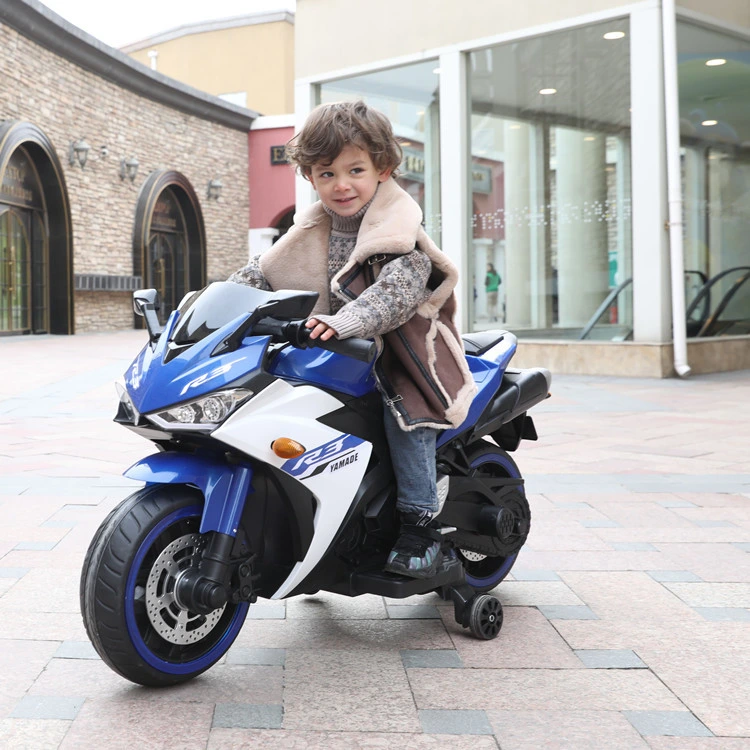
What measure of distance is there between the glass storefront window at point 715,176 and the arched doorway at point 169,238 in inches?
552

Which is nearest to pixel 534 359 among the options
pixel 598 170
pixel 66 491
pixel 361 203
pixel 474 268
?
pixel 474 268

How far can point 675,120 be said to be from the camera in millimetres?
10094

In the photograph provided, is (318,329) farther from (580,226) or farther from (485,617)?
(580,226)

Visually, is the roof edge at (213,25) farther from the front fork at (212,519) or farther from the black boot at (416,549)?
the front fork at (212,519)

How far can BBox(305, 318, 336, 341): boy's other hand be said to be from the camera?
219cm

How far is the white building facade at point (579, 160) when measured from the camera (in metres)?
10.4

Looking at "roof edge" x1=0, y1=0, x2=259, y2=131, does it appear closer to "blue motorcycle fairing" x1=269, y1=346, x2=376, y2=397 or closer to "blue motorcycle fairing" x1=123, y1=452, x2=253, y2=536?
"blue motorcycle fairing" x1=269, y1=346, x2=376, y2=397

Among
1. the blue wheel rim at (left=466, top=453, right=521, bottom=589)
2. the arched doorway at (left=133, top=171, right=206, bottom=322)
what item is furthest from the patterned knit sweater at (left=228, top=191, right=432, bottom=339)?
the arched doorway at (left=133, top=171, right=206, bottom=322)

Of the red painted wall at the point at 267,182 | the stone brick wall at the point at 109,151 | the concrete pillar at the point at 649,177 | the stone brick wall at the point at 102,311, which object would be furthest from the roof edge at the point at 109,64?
the concrete pillar at the point at 649,177

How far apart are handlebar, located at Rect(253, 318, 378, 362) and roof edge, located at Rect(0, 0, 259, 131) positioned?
54.5ft

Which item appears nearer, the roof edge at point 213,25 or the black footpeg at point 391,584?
the black footpeg at point 391,584

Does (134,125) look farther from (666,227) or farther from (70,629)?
(70,629)

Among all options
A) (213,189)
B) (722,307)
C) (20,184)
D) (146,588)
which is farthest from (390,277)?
(213,189)

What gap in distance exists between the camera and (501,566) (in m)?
3.17
